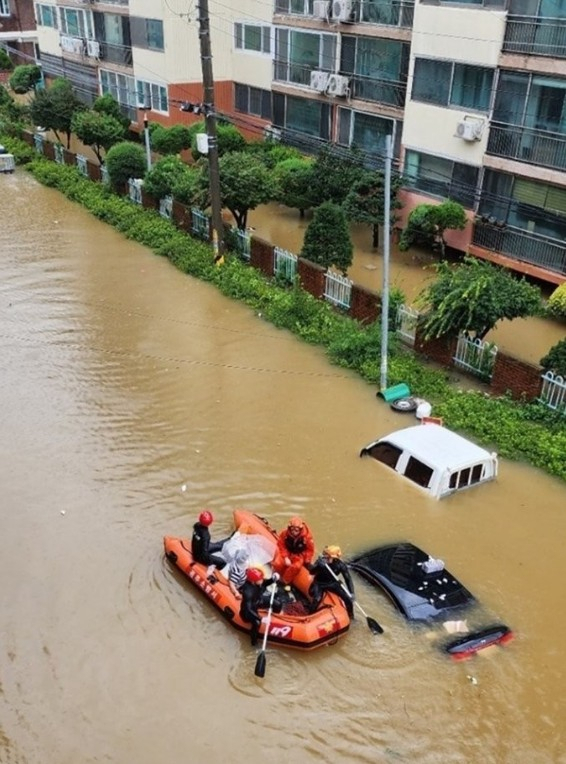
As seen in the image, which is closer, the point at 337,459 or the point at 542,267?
the point at 337,459

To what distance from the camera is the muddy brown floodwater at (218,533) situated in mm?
7832

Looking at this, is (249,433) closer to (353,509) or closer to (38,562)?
(353,509)

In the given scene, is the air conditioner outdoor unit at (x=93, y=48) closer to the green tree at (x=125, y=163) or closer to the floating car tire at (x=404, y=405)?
the green tree at (x=125, y=163)

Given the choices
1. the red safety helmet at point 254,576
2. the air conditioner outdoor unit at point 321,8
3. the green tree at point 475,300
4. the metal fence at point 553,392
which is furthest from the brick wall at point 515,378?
the air conditioner outdoor unit at point 321,8

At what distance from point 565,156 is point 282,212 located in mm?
10607

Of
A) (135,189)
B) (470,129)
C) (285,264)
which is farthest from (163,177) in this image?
(470,129)

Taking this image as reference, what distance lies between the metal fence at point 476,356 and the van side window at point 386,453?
11.5 ft

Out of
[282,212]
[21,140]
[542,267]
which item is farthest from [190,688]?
[21,140]

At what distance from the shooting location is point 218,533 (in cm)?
1062

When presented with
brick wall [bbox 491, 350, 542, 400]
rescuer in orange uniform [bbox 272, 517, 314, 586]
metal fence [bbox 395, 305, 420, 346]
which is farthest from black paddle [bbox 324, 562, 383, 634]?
metal fence [bbox 395, 305, 420, 346]

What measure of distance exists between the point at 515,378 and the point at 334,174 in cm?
1100

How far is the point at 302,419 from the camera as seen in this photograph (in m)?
13.4

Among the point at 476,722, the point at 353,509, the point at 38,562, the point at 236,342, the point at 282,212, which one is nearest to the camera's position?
the point at 476,722

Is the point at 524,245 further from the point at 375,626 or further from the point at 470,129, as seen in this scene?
the point at 375,626
